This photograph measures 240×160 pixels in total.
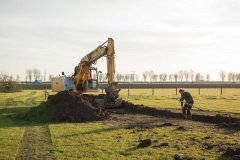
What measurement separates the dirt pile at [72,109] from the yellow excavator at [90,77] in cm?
508

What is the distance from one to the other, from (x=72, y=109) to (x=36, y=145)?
30.5ft

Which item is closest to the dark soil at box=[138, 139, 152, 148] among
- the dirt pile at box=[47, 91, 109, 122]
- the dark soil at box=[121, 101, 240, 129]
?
the dark soil at box=[121, 101, 240, 129]

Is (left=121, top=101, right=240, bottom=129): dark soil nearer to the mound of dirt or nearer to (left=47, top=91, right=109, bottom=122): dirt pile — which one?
(left=47, top=91, right=109, bottom=122): dirt pile

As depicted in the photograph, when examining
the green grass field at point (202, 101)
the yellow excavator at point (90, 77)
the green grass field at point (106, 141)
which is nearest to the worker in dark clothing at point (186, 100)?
the green grass field at point (106, 141)

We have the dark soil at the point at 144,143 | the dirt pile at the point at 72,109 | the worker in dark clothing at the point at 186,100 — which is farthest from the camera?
the worker in dark clothing at the point at 186,100

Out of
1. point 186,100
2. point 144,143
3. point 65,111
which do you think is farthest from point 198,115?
point 144,143

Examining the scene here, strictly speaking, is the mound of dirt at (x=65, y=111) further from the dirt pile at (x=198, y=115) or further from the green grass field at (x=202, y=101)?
the green grass field at (x=202, y=101)

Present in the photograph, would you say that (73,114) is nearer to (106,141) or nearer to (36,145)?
(106,141)

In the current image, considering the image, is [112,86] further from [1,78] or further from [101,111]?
[1,78]

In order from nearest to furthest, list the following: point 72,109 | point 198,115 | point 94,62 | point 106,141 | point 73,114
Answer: point 106,141 → point 73,114 → point 72,109 → point 198,115 → point 94,62

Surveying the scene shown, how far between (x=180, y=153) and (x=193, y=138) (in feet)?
9.30

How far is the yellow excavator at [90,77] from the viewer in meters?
30.5

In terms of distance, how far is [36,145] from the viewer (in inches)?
563

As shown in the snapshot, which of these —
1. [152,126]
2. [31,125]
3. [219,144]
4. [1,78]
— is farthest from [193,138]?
[1,78]
